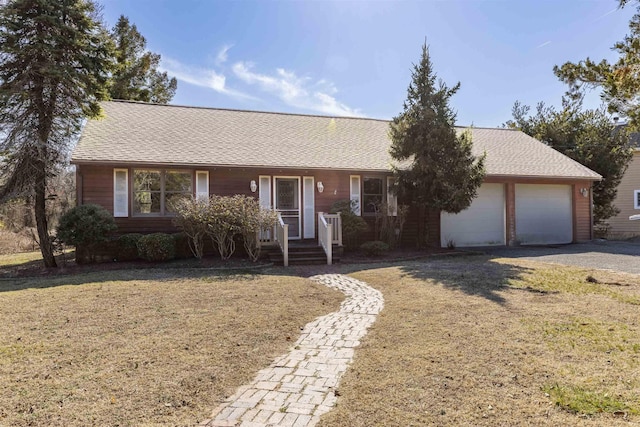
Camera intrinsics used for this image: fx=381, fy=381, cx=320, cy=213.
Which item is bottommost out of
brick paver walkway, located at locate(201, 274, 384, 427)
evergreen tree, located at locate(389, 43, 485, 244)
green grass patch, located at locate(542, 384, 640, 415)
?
brick paver walkway, located at locate(201, 274, 384, 427)

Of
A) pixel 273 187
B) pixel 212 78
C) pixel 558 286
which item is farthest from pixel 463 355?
pixel 212 78

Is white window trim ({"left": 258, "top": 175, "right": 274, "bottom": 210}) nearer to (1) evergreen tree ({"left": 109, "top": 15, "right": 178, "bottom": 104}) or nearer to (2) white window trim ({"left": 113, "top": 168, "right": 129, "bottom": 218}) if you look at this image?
(2) white window trim ({"left": 113, "top": 168, "right": 129, "bottom": 218})

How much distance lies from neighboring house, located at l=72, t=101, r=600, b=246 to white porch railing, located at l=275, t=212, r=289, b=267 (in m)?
1.66

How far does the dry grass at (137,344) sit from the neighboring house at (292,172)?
15.2ft

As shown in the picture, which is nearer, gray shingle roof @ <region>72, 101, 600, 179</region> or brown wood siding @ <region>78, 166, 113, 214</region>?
brown wood siding @ <region>78, 166, 113, 214</region>

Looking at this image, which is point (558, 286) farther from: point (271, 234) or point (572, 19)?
point (572, 19)

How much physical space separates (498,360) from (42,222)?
11.8m

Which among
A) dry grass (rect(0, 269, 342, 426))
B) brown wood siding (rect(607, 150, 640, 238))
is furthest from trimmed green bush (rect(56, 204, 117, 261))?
brown wood siding (rect(607, 150, 640, 238))

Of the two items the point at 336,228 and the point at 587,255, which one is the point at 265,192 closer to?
the point at 336,228

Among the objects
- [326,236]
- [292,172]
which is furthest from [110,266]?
[292,172]

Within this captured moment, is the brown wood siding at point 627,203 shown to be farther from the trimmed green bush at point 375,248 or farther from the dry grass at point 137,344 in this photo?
the dry grass at point 137,344

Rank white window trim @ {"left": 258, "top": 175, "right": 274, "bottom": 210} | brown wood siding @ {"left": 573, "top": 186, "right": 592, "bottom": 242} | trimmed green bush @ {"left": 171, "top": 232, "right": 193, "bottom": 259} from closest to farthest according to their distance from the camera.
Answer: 1. trimmed green bush @ {"left": 171, "top": 232, "right": 193, "bottom": 259}
2. white window trim @ {"left": 258, "top": 175, "right": 274, "bottom": 210}
3. brown wood siding @ {"left": 573, "top": 186, "right": 592, "bottom": 242}

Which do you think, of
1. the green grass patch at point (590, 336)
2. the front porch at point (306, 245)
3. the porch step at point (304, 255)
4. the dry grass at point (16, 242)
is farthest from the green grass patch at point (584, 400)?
the dry grass at point (16, 242)

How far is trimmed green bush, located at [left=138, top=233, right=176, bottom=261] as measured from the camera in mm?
10531
